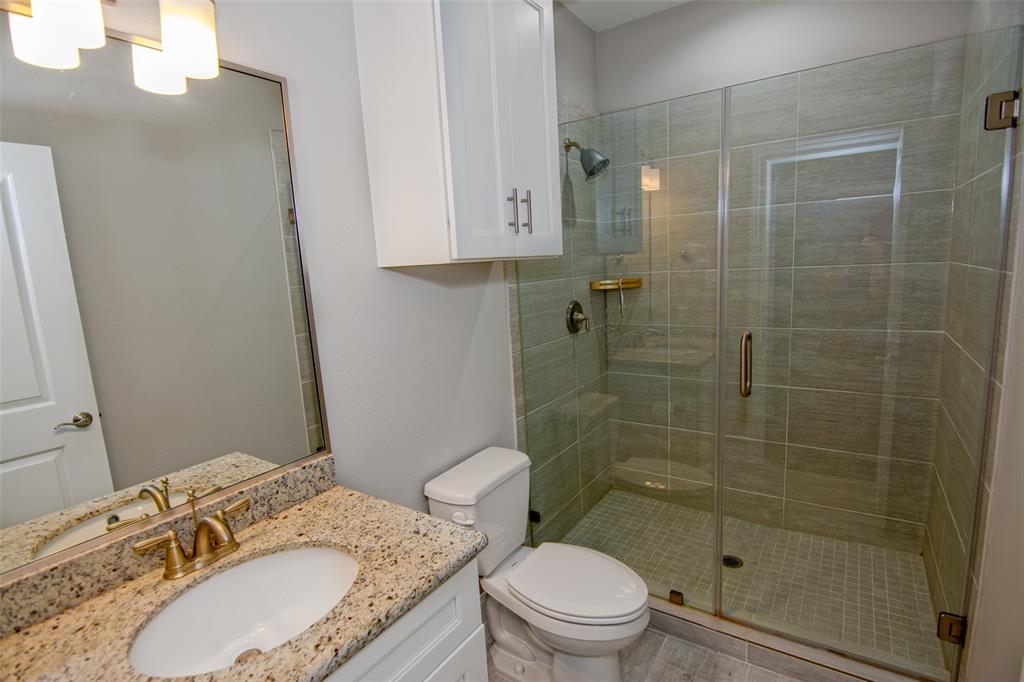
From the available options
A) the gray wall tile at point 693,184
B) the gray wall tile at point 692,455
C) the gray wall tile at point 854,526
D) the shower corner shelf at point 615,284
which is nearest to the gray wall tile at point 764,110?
the gray wall tile at point 693,184

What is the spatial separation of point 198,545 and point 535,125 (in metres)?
1.44

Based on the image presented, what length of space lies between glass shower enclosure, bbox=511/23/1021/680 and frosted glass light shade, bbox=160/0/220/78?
1278 millimetres

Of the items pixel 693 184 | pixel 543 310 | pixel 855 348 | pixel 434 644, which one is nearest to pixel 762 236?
pixel 693 184

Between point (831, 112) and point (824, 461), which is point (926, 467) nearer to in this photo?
point (824, 461)

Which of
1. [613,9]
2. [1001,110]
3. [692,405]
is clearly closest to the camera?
[1001,110]

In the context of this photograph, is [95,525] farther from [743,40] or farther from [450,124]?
[743,40]

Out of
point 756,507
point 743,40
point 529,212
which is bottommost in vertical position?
point 756,507

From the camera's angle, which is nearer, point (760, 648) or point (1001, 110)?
point (1001, 110)

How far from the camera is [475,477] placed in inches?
66.0

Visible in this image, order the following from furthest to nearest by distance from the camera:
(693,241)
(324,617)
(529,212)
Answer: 1. (693,241)
2. (529,212)
3. (324,617)

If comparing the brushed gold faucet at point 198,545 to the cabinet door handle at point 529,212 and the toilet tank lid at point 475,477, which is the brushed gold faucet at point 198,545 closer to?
the toilet tank lid at point 475,477

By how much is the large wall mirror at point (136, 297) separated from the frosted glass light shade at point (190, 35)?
0.20ft

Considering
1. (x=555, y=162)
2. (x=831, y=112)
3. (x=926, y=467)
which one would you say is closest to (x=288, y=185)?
(x=555, y=162)

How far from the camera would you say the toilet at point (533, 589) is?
146 centimetres
